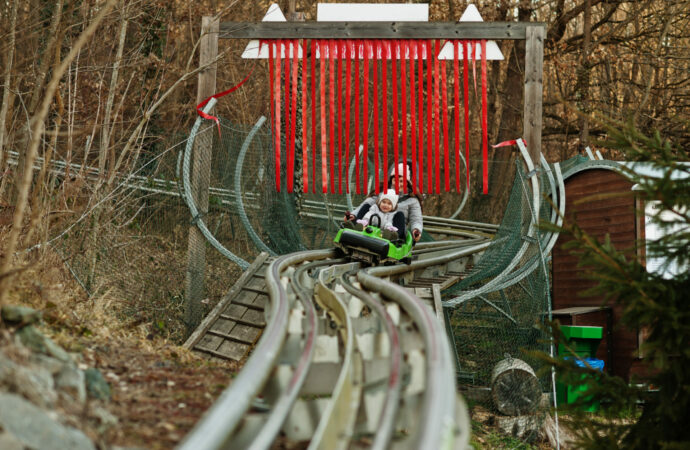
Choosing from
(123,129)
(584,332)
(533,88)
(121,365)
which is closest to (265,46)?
(123,129)

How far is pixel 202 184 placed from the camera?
10.3m

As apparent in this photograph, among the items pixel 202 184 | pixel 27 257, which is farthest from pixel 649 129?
pixel 27 257

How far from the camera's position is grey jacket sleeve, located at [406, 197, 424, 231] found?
36.0 feet

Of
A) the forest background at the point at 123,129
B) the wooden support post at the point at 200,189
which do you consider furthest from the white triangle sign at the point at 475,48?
the wooden support post at the point at 200,189

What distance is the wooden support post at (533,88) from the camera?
10.9 m

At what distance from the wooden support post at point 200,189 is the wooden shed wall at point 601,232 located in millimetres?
5277

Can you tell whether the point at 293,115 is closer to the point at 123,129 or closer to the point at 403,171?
the point at 403,171

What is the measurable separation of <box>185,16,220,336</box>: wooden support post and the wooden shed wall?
5277 millimetres

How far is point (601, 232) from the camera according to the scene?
39.7 ft

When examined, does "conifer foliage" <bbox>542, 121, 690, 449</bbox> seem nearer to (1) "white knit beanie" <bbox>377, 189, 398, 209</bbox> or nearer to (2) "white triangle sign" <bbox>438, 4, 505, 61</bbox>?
(1) "white knit beanie" <bbox>377, 189, 398, 209</bbox>

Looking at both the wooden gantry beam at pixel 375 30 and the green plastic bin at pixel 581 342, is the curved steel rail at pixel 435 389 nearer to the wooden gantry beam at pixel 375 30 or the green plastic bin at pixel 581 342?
the green plastic bin at pixel 581 342

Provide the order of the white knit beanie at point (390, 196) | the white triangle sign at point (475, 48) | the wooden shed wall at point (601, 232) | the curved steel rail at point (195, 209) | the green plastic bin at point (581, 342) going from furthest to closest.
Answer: the wooden shed wall at point (601, 232)
the white triangle sign at point (475, 48)
the white knit beanie at point (390, 196)
the green plastic bin at point (581, 342)
the curved steel rail at point (195, 209)

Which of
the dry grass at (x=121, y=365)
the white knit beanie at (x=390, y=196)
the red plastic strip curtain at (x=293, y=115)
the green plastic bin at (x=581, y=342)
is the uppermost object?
the red plastic strip curtain at (x=293, y=115)

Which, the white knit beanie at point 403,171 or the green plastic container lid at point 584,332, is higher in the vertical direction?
the white knit beanie at point 403,171
